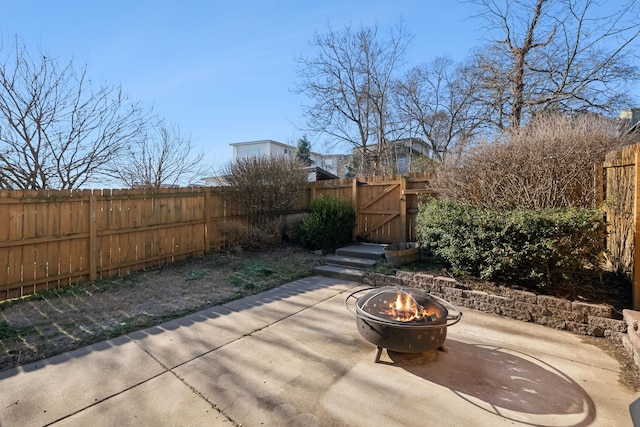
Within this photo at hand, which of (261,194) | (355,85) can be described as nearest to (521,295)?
(261,194)

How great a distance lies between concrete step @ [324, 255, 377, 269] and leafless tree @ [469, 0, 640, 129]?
7722 mm

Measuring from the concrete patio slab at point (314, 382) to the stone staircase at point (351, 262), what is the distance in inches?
88.8

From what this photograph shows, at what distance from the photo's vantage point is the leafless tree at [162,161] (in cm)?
891

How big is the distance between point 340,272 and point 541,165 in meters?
3.95

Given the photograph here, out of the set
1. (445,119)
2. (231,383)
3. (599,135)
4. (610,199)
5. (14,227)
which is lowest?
(231,383)

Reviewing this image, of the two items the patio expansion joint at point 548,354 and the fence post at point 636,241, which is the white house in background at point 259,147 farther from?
the patio expansion joint at point 548,354

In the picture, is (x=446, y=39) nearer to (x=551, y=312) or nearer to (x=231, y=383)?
(x=551, y=312)

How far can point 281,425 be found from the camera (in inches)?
78.8

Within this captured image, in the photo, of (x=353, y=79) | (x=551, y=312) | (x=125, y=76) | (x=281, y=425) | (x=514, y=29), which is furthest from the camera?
(x=353, y=79)

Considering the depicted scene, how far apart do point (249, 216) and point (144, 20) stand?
199 inches

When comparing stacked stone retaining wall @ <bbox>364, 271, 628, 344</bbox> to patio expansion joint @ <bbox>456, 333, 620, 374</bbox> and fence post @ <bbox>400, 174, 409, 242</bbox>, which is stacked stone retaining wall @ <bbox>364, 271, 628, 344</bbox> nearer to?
patio expansion joint @ <bbox>456, 333, 620, 374</bbox>

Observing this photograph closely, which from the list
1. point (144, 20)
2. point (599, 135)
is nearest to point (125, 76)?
point (144, 20)

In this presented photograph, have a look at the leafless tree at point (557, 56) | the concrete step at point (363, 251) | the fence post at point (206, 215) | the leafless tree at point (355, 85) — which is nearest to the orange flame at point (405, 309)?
the concrete step at point (363, 251)

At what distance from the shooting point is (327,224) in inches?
303
